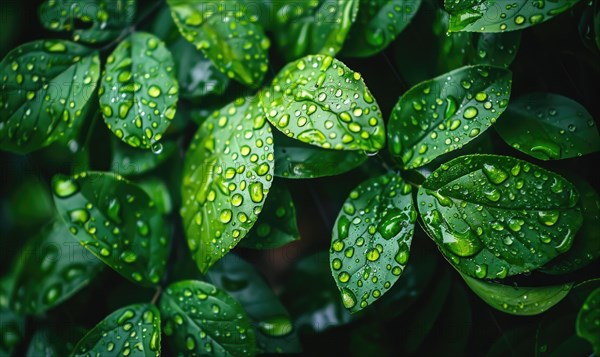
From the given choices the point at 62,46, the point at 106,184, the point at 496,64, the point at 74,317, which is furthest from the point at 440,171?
the point at 74,317

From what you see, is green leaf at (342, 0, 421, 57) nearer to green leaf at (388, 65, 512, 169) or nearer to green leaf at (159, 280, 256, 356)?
green leaf at (388, 65, 512, 169)

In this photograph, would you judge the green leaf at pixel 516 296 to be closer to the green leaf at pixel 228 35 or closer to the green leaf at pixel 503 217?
the green leaf at pixel 503 217

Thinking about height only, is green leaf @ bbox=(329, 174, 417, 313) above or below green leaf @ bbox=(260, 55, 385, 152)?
below

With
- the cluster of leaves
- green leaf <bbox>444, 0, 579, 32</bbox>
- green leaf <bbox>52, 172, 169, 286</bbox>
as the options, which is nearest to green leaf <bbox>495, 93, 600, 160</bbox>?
the cluster of leaves

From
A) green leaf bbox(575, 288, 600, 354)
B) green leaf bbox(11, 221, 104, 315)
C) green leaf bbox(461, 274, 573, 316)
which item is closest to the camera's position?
green leaf bbox(575, 288, 600, 354)

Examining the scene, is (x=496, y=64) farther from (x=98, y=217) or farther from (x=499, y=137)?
(x=98, y=217)

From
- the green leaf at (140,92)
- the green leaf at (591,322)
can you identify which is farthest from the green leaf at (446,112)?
the green leaf at (140,92)
